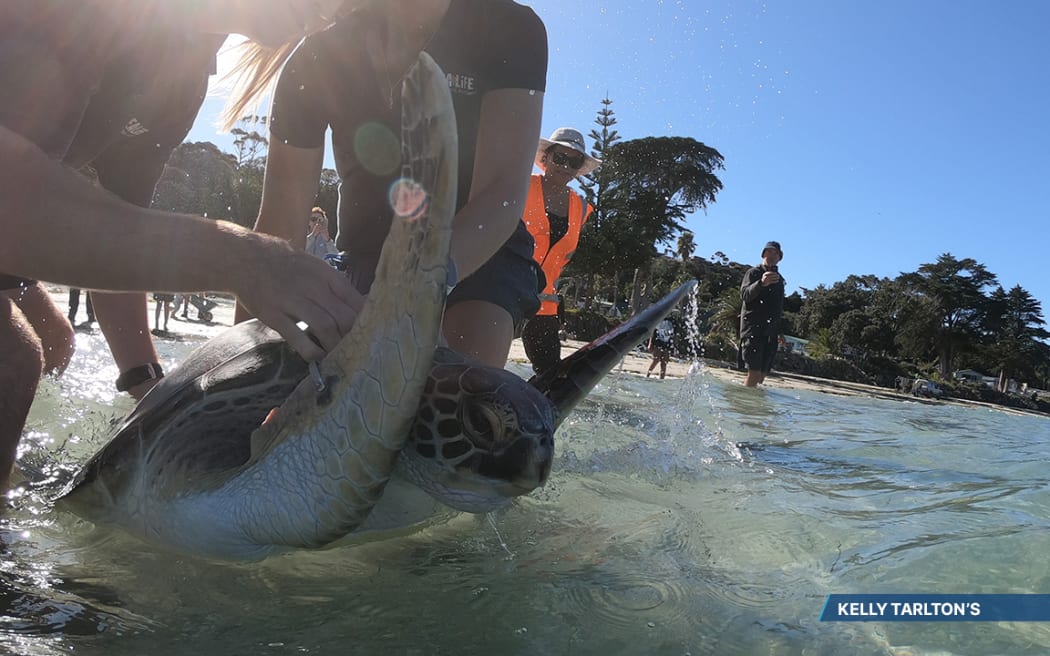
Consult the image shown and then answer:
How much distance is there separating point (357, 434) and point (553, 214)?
4.49 metres

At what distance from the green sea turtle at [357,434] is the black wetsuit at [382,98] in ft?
2.05

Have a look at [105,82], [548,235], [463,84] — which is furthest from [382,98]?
[548,235]

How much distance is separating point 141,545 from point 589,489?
1324mm

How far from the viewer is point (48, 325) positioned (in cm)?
235

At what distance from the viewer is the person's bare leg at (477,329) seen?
2031 mm

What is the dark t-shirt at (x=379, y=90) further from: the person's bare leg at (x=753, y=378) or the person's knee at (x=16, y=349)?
the person's bare leg at (x=753, y=378)

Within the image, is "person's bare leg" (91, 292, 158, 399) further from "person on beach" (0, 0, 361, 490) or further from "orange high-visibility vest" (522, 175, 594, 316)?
"orange high-visibility vest" (522, 175, 594, 316)

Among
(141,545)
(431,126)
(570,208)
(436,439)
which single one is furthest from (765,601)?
(570,208)

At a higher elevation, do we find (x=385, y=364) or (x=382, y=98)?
(x=382, y=98)

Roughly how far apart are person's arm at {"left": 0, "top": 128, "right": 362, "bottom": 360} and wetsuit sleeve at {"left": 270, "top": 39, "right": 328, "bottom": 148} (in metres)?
1.01

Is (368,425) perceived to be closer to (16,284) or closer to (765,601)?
(765,601)

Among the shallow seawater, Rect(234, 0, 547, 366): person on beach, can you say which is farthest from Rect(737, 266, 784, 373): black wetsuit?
Rect(234, 0, 547, 366): person on beach

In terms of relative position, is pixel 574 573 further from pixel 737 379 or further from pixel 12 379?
pixel 737 379

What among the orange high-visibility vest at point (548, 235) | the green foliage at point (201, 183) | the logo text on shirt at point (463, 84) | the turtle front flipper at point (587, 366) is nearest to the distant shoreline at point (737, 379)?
the orange high-visibility vest at point (548, 235)
